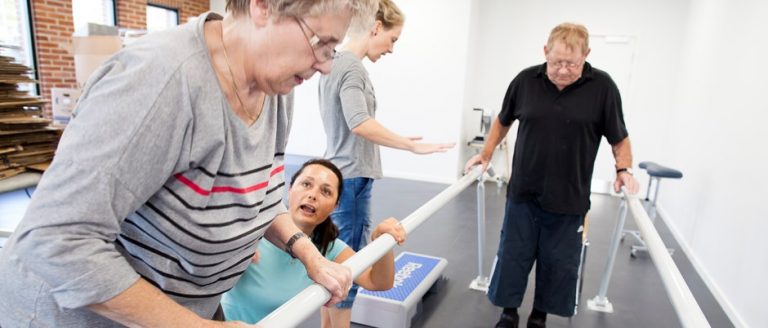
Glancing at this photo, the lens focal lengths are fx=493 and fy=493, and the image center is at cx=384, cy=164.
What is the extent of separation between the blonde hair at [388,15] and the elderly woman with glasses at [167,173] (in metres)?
1.19

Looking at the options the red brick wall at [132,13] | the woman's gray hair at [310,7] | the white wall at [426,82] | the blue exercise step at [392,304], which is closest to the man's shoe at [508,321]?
the blue exercise step at [392,304]

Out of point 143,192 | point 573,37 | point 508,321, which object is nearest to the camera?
point 143,192

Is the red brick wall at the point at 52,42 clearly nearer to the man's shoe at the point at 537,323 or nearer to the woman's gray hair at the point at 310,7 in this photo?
the man's shoe at the point at 537,323

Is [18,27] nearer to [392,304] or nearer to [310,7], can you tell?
[392,304]

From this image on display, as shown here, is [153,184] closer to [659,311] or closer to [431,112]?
[659,311]

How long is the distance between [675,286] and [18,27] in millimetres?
6988

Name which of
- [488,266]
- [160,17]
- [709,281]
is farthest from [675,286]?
[160,17]

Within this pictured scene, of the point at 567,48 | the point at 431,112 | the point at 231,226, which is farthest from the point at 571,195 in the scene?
the point at 431,112

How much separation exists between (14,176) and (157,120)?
232 cm

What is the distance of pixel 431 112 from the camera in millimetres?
6656

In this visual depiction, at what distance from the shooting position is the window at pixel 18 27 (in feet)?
18.4

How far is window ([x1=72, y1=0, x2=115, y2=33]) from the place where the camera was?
6449mm

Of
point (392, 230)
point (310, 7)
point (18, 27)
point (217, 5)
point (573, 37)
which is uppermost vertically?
point (217, 5)

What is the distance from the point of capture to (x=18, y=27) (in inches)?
226
